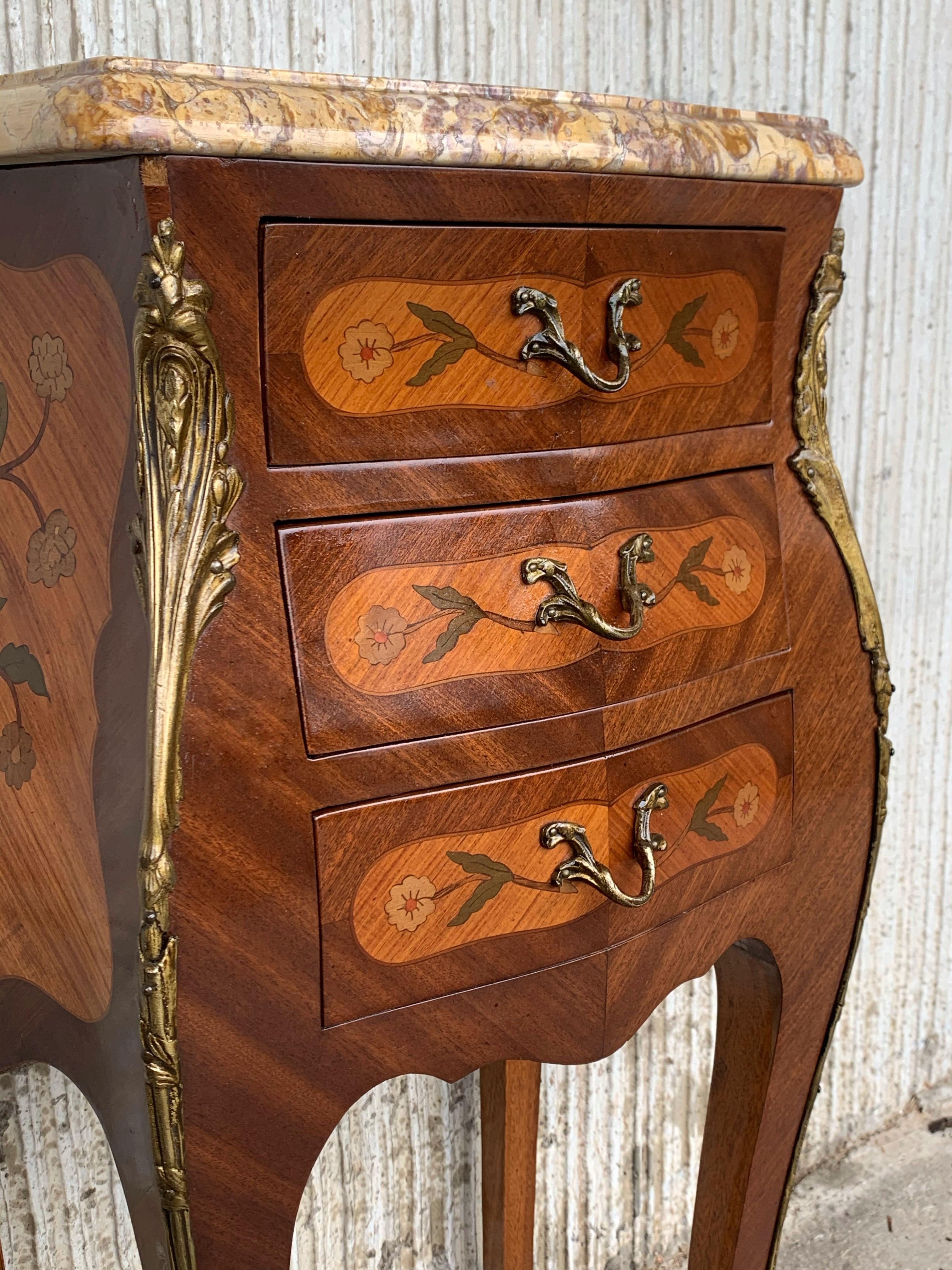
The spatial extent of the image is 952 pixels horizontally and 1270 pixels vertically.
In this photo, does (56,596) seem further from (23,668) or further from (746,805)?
(746,805)

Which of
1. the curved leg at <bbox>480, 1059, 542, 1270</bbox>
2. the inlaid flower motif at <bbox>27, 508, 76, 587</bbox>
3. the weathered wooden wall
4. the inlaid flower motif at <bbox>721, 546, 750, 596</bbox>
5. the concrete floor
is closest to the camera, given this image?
the inlaid flower motif at <bbox>27, 508, 76, 587</bbox>

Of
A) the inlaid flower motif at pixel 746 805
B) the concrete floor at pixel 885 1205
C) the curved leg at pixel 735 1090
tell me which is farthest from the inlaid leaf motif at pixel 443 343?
the concrete floor at pixel 885 1205

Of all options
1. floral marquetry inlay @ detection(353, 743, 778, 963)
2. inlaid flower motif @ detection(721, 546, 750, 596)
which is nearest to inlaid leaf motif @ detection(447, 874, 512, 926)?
floral marquetry inlay @ detection(353, 743, 778, 963)

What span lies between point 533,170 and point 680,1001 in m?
0.99

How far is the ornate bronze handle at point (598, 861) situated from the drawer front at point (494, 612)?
0.06m

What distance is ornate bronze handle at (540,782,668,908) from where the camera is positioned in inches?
25.7

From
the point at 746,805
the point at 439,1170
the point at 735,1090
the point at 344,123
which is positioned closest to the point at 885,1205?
the point at 439,1170

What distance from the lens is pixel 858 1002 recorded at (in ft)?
4.86

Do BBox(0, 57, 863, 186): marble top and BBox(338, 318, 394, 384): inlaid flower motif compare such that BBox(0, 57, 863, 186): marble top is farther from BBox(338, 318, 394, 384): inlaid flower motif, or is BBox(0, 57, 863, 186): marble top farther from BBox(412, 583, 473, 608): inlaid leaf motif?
BBox(412, 583, 473, 608): inlaid leaf motif

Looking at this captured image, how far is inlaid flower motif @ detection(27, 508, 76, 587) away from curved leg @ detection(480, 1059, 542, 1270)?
0.65 m

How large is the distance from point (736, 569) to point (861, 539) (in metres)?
0.67

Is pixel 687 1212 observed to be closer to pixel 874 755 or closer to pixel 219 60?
pixel 874 755

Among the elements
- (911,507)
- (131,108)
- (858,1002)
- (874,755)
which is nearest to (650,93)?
(911,507)

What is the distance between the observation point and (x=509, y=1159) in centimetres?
112
